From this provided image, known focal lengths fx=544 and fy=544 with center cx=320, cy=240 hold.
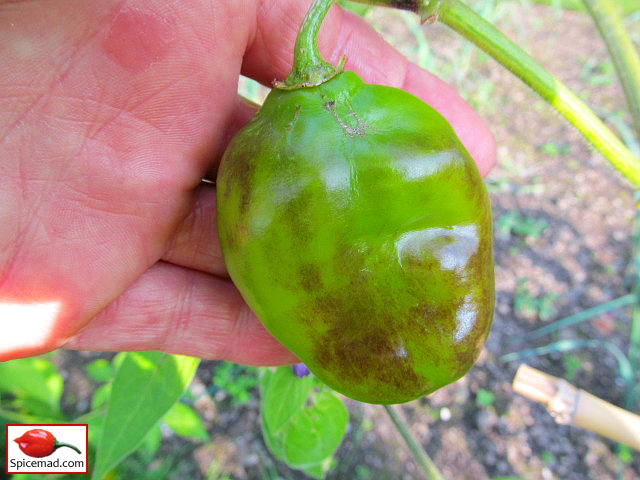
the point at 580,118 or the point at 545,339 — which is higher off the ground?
the point at 580,118

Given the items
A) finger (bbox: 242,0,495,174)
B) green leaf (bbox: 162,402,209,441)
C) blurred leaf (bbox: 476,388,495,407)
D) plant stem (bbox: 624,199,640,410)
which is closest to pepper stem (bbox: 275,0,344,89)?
finger (bbox: 242,0,495,174)

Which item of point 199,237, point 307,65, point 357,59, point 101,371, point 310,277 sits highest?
point 307,65

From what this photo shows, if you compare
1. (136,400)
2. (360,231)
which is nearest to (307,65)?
(360,231)

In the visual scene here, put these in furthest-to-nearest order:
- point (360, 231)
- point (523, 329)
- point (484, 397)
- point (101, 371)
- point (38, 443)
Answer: point (523, 329)
point (484, 397)
point (101, 371)
point (38, 443)
point (360, 231)

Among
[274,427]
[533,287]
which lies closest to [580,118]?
[274,427]

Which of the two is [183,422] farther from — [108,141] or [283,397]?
[108,141]

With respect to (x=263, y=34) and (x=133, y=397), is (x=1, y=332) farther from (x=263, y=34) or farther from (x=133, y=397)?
(x=263, y=34)

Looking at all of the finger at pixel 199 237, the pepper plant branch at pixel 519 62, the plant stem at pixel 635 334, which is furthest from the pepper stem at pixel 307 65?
the plant stem at pixel 635 334
